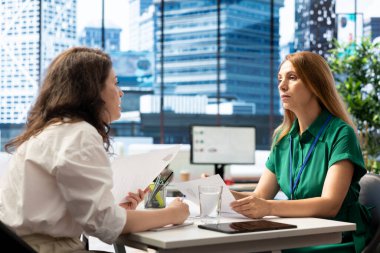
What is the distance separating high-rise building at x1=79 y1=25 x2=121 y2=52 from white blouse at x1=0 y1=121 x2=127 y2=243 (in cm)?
720

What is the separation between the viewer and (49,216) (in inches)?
64.9

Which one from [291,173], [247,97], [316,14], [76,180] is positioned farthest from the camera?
[247,97]

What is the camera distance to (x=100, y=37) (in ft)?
29.2

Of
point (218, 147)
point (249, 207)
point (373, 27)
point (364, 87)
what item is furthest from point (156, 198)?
point (373, 27)

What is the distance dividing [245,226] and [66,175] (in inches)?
22.9

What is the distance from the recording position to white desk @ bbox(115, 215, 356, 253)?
163cm

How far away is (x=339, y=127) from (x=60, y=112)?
118 cm

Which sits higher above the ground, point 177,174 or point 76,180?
point 76,180

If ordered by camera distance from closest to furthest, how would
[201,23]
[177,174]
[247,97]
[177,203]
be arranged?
1. [177,203]
2. [177,174]
3. [201,23]
4. [247,97]

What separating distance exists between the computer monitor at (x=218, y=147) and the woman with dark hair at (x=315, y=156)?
2.62 meters

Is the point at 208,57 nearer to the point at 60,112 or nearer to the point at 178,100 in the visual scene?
the point at 178,100

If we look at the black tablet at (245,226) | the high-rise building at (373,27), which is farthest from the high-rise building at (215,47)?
the black tablet at (245,226)

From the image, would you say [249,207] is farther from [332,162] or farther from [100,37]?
[100,37]

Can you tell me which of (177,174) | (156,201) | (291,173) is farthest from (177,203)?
(177,174)
